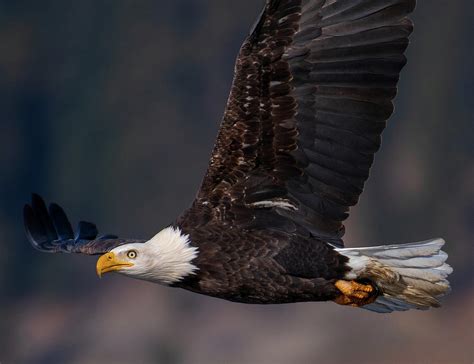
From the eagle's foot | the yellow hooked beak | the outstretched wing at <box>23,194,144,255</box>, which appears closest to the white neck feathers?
the yellow hooked beak

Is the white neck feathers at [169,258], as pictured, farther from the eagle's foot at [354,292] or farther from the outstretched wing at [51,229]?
the outstretched wing at [51,229]

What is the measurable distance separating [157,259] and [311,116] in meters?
1.26

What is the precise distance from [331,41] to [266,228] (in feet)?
3.94

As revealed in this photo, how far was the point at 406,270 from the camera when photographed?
654 centimetres

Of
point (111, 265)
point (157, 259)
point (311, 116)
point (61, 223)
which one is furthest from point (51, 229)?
point (311, 116)

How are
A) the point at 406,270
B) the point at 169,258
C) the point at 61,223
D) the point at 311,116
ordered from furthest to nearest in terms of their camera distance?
1. the point at 61,223
2. the point at 406,270
3. the point at 311,116
4. the point at 169,258

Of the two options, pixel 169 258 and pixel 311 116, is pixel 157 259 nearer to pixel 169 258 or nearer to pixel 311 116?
pixel 169 258

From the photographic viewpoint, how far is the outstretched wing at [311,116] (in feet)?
20.5

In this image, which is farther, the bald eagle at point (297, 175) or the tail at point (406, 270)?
the tail at point (406, 270)

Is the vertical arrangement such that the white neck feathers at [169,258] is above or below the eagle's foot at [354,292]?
above

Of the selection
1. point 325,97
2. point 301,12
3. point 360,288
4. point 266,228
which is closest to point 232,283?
point 266,228

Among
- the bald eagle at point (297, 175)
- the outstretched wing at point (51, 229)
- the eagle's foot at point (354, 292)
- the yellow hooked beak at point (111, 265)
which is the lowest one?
the outstretched wing at point (51, 229)

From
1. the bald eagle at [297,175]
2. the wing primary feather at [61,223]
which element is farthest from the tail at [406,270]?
the wing primary feather at [61,223]

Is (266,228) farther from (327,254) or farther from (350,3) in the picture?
(350,3)
